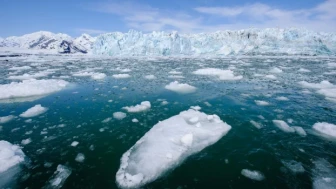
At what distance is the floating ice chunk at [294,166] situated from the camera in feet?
11.0

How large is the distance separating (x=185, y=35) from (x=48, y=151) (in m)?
44.5

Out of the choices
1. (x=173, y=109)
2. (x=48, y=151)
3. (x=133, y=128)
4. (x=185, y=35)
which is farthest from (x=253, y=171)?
(x=185, y=35)

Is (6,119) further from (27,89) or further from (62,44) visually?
(62,44)

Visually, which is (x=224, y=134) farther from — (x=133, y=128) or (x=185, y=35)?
(x=185, y=35)

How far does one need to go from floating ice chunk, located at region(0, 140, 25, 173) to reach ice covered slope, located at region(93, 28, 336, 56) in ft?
126

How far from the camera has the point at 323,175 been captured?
10.6 feet

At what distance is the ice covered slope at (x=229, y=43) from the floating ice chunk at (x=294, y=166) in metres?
38.9

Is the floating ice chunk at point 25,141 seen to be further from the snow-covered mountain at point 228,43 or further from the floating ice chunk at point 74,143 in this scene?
the snow-covered mountain at point 228,43

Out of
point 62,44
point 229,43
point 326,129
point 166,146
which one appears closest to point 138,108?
point 166,146

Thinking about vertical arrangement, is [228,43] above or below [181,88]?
above

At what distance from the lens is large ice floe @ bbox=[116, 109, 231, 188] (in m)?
3.22

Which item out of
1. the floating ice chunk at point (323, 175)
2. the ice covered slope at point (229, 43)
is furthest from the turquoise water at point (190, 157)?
the ice covered slope at point (229, 43)

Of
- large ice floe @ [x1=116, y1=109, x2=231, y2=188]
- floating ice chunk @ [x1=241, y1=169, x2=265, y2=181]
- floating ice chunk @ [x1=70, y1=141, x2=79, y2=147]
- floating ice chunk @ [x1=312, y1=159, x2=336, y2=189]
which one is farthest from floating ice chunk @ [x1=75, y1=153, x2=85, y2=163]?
floating ice chunk @ [x1=312, y1=159, x2=336, y2=189]

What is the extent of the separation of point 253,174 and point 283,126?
2208 mm
